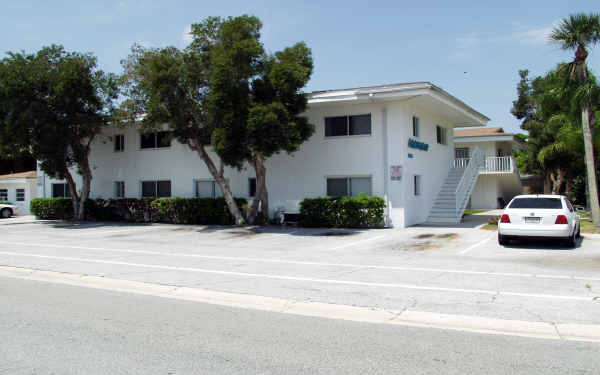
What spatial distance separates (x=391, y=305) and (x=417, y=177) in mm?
15635

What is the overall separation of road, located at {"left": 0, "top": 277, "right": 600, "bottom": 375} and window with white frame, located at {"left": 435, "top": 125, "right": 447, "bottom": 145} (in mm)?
20093

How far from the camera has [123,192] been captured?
2812 cm

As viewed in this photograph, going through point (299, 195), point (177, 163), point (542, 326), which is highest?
point (177, 163)

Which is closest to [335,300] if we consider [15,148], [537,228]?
[537,228]

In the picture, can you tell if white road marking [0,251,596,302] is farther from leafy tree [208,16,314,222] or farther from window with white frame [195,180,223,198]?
window with white frame [195,180,223,198]

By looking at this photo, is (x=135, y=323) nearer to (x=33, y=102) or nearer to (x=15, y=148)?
(x=33, y=102)

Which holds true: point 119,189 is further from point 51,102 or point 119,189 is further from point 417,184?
point 417,184

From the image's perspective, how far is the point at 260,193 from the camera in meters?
21.7

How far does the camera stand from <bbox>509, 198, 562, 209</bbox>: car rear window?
1355cm

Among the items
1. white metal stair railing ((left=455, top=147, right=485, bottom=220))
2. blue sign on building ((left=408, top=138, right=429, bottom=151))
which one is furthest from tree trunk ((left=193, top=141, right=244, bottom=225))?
white metal stair railing ((left=455, top=147, right=485, bottom=220))

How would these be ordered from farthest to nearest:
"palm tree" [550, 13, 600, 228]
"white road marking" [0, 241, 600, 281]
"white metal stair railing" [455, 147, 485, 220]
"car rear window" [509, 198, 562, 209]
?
"white metal stair railing" [455, 147, 485, 220]
"palm tree" [550, 13, 600, 228]
"car rear window" [509, 198, 562, 209]
"white road marking" [0, 241, 600, 281]

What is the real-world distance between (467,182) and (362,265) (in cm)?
1485

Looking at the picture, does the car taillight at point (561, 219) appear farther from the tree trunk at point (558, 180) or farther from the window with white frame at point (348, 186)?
the tree trunk at point (558, 180)

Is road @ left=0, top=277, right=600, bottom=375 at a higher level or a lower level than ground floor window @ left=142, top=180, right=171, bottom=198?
lower
